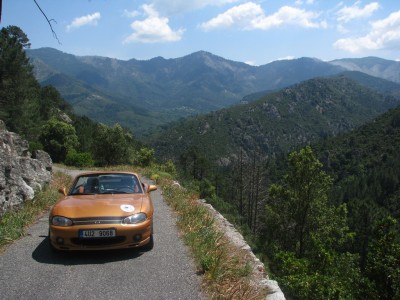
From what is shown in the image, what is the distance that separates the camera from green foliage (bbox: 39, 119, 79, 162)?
4747cm

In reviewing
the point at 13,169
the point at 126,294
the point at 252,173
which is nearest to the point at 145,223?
the point at 126,294

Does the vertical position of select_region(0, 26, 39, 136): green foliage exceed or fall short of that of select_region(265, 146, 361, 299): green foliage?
it exceeds it

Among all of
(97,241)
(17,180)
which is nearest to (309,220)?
(17,180)

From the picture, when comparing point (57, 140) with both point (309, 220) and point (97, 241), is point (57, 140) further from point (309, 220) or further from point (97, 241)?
point (97, 241)

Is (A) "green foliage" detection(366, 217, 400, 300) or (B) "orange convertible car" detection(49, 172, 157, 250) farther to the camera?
(A) "green foliage" detection(366, 217, 400, 300)

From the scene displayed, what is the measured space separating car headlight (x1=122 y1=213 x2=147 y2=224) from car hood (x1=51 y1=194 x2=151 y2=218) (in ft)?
0.27

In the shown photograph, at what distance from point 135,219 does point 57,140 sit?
4592cm

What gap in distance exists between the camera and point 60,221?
6.30m

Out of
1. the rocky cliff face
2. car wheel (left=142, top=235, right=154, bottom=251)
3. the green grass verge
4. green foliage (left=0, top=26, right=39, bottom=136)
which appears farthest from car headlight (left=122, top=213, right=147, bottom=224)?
green foliage (left=0, top=26, right=39, bottom=136)

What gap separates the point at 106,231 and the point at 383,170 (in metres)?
110

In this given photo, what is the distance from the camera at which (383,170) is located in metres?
102

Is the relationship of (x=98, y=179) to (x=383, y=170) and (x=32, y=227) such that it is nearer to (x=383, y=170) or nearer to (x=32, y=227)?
(x=32, y=227)

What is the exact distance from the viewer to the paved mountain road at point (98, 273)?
498 centimetres

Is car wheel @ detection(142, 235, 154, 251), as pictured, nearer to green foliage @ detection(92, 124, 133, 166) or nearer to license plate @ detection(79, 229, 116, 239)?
license plate @ detection(79, 229, 116, 239)
